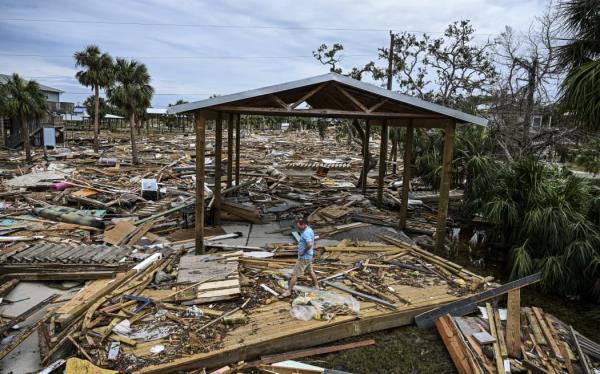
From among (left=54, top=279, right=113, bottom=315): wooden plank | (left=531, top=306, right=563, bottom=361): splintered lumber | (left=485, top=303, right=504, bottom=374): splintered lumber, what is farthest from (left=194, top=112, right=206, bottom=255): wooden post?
(left=531, top=306, right=563, bottom=361): splintered lumber

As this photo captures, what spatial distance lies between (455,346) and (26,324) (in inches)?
284

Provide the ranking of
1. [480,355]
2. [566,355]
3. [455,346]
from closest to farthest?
[480,355]
[566,355]
[455,346]

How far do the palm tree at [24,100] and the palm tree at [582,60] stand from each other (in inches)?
1258

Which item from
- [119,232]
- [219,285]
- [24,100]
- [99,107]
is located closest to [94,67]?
[24,100]

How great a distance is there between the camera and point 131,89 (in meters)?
28.1

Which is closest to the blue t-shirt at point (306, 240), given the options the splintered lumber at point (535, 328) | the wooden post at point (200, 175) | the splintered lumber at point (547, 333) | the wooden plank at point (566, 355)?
the wooden post at point (200, 175)

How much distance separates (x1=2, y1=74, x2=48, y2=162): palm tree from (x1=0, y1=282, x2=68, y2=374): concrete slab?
24647mm

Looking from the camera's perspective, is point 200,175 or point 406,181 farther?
point 406,181

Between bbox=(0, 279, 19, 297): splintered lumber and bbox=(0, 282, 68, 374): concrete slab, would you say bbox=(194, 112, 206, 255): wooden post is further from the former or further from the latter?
bbox=(0, 279, 19, 297): splintered lumber

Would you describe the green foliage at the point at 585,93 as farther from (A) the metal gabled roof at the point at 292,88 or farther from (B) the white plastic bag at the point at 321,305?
(B) the white plastic bag at the point at 321,305

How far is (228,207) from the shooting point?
1291cm

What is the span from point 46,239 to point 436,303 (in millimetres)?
10567

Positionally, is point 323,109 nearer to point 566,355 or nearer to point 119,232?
point 566,355

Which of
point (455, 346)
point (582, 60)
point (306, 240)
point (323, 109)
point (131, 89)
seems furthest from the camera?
point (131, 89)
